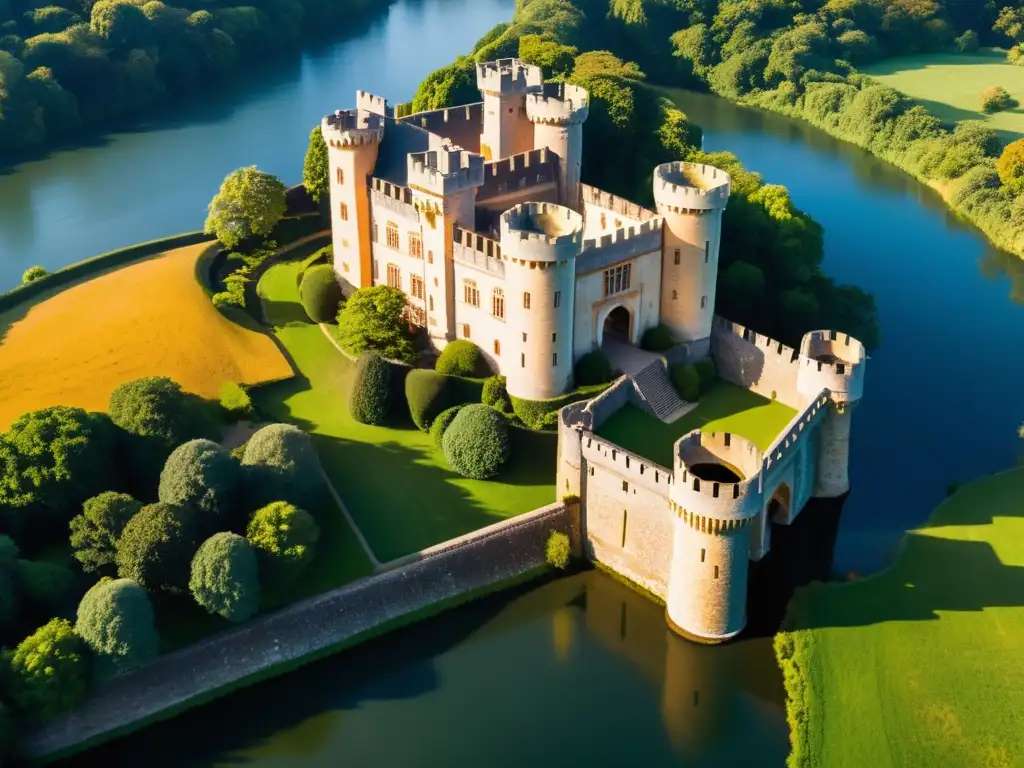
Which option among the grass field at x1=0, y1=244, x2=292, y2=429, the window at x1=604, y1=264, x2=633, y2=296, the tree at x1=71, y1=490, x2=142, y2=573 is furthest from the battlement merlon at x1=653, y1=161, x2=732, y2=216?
the tree at x1=71, y1=490, x2=142, y2=573

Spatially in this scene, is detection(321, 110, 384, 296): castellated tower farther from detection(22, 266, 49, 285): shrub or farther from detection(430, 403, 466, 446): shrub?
detection(22, 266, 49, 285): shrub

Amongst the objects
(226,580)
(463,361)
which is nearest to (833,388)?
(463,361)

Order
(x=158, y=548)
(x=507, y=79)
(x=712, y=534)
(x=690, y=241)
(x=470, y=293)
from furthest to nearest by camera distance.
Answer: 1. (x=507, y=79)
2. (x=470, y=293)
3. (x=690, y=241)
4. (x=712, y=534)
5. (x=158, y=548)

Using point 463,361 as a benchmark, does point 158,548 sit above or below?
above

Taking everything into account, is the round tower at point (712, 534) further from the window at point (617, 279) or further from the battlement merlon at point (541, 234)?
the window at point (617, 279)

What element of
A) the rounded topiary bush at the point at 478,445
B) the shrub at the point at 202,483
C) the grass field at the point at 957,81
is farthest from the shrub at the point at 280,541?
the grass field at the point at 957,81

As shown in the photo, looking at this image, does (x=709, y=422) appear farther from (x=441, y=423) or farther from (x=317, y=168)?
(x=317, y=168)
